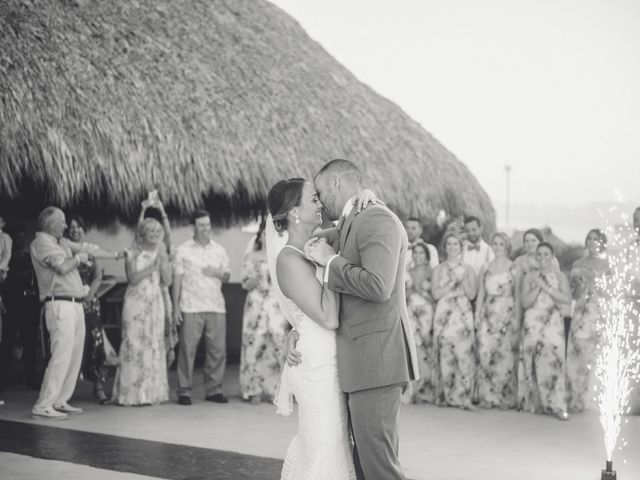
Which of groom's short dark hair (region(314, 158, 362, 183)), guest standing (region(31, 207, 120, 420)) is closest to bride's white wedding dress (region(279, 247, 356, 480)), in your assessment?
groom's short dark hair (region(314, 158, 362, 183))

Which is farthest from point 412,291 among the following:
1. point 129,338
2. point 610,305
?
point 129,338

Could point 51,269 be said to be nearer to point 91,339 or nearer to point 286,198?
point 91,339

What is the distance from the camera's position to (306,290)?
4367 mm

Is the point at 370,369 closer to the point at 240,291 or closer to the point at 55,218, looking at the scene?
the point at 55,218

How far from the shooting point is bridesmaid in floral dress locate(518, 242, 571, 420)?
29.7ft

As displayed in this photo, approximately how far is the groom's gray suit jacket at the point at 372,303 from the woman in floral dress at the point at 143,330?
5.20 meters

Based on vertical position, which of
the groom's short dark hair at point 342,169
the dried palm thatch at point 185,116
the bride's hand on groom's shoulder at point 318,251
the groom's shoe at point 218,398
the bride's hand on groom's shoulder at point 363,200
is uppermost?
the dried palm thatch at point 185,116

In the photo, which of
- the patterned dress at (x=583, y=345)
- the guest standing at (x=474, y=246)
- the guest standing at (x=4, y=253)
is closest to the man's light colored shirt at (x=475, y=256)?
the guest standing at (x=474, y=246)

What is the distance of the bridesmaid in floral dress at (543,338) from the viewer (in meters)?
9.06

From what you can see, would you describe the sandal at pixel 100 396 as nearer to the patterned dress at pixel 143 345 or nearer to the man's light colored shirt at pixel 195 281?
the patterned dress at pixel 143 345

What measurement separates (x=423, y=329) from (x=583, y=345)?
1.60m

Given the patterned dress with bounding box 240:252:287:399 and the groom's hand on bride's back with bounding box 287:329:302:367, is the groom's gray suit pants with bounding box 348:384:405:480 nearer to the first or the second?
the groom's hand on bride's back with bounding box 287:329:302:367

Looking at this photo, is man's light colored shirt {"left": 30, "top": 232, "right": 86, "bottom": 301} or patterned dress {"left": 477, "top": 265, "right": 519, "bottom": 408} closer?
man's light colored shirt {"left": 30, "top": 232, "right": 86, "bottom": 301}

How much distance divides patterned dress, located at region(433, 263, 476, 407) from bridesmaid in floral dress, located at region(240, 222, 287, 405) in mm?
1595
